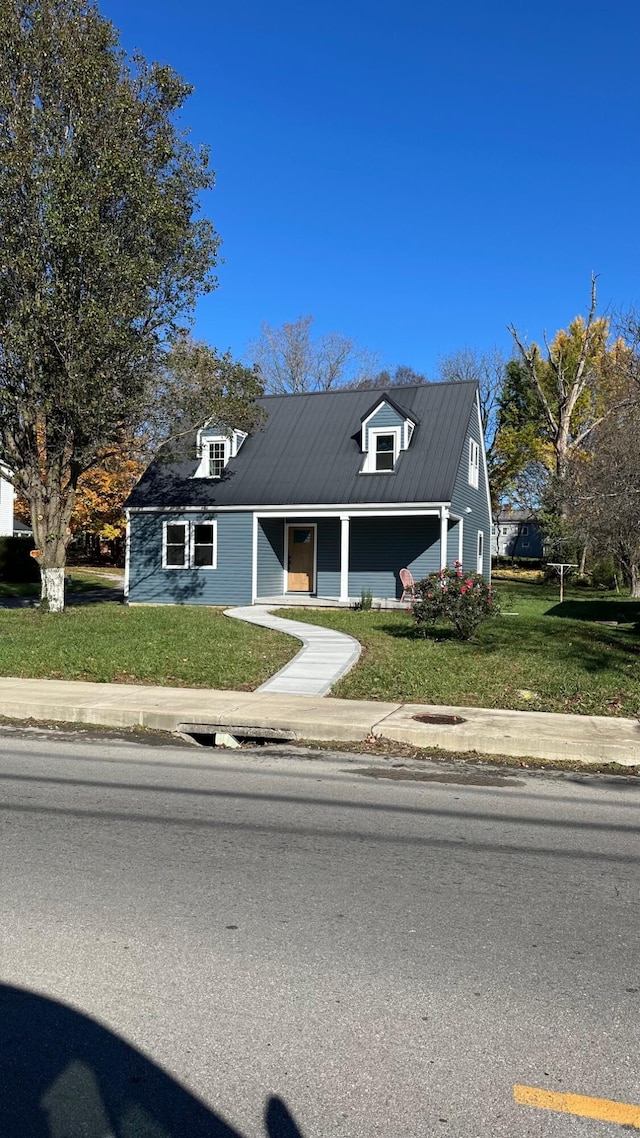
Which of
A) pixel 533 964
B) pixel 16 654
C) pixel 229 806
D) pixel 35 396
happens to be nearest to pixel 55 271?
pixel 35 396

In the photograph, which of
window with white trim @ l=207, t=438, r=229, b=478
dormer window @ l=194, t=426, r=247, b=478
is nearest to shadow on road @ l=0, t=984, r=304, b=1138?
dormer window @ l=194, t=426, r=247, b=478

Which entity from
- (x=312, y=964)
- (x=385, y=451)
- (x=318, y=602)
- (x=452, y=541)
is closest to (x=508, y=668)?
(x=312, y=964)

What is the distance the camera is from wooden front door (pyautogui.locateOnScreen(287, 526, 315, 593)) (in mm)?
26219

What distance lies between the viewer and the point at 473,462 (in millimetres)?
27484

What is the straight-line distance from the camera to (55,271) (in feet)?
54.7

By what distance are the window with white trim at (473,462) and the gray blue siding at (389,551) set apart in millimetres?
3390

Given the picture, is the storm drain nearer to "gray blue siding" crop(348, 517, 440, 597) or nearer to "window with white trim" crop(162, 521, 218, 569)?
"gray blue siding" crop(348, 517, 440, 597)

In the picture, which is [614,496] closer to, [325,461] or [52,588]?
[325,461]

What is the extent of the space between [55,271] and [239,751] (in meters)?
11.6

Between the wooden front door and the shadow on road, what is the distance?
75.0 feet

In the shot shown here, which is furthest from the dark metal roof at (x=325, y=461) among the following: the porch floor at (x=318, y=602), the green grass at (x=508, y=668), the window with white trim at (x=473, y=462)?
the green grass at (x=508, y=668)

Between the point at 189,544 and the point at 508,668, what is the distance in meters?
15.0

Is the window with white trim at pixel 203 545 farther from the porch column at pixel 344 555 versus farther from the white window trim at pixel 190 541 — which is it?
the porch column at pixel 344 555

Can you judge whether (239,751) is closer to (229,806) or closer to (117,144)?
(229,806)
